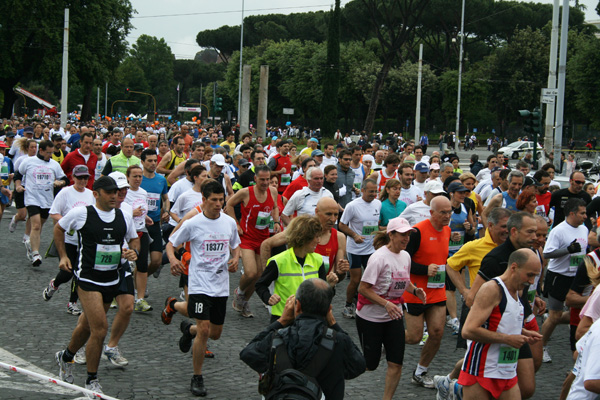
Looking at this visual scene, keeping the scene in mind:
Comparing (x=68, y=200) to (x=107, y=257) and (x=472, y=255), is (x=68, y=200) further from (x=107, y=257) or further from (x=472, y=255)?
(x=472, y=255)

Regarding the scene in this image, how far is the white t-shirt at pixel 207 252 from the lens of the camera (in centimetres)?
643

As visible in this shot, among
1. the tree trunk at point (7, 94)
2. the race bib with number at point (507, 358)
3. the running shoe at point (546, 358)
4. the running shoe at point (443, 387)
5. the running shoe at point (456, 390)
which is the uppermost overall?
the tree trunk at point (7, 94)

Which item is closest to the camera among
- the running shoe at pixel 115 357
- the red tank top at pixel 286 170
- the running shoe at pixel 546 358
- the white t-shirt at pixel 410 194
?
the running shoe at pixel 115 357

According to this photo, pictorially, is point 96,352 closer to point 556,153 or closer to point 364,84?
point 556,153

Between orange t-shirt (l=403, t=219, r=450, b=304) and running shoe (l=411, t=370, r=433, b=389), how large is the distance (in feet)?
2.15

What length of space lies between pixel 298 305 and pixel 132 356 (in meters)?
3.58

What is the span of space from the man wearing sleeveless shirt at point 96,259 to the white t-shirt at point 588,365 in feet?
11.7

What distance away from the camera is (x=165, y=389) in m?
6.34

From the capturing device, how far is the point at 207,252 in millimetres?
6535

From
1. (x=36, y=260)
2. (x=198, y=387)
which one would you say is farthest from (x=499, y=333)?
(x=36, y=260)

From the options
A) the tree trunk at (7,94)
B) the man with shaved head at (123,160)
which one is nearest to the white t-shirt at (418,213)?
the man with shaved head at (123,160)

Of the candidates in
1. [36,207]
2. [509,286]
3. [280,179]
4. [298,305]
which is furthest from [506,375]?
[280,179]

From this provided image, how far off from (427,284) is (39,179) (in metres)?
6.93

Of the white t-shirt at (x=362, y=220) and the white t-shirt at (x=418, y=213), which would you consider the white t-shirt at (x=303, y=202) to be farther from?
the white t-shirt at (x=418, y=213)
